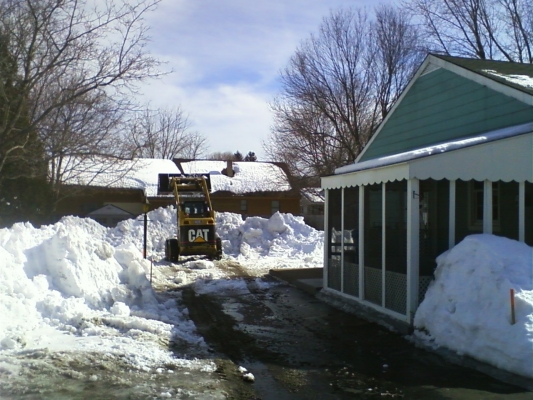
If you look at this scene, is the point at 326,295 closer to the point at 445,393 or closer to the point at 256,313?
the point at 256,313

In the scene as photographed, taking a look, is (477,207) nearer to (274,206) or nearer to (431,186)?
(431,186)

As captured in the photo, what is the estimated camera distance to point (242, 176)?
158 feet

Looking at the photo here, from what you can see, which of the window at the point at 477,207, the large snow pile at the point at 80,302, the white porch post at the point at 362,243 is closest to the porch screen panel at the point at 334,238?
the white porch post at the point at 362,243

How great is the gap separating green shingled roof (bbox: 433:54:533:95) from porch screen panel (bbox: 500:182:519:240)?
83.1 inches

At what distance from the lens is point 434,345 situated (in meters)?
9.34

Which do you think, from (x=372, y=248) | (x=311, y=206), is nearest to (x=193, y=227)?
(x=372, y=248)

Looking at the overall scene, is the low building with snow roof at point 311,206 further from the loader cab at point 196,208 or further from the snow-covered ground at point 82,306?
the snow-covered ground at point 82,306

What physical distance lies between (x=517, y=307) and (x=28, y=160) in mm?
11948

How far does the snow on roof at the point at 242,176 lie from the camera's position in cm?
4588

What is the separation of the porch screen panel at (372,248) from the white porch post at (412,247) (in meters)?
1.45

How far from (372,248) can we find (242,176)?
117 feet

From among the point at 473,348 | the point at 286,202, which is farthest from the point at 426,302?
the point at 286,202

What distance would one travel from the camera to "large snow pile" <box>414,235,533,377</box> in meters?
7.93

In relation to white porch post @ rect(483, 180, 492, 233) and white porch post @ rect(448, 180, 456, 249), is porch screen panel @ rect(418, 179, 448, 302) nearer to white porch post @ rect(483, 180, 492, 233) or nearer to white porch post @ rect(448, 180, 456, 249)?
white porch post @ rect(448, 180, 456, 249)
